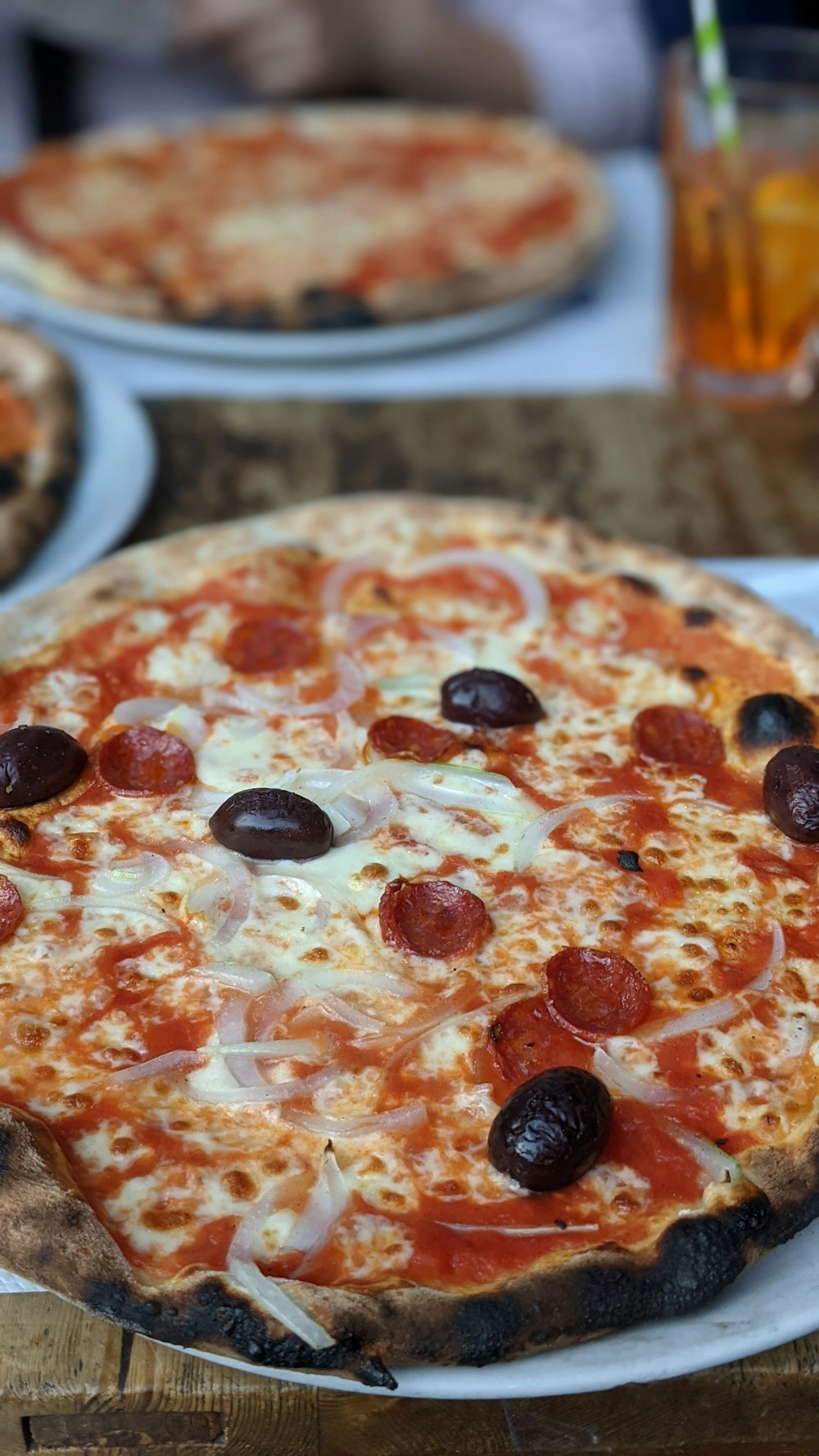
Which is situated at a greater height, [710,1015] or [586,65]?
→ [586,65]

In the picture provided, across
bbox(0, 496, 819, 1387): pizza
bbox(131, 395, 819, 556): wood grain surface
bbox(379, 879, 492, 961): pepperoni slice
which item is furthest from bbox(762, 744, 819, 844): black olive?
bbox(131, 395, 819, 556): wood grain surface

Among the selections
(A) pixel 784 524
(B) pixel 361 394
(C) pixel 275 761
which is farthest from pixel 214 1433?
(B) pixel 361 394

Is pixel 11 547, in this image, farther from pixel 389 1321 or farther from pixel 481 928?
pixel 389 1321

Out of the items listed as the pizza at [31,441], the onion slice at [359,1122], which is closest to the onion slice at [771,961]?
the onion slice at [359,1122]

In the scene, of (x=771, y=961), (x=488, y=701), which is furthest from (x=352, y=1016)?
(x=488, y=701)

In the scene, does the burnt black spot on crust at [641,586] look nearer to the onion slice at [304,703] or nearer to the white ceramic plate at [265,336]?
the onion slice at [304,703]

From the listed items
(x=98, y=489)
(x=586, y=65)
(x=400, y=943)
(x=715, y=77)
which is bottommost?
(x=98, y=489)

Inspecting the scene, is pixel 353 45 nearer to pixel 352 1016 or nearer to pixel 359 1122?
pixel 352 1016
